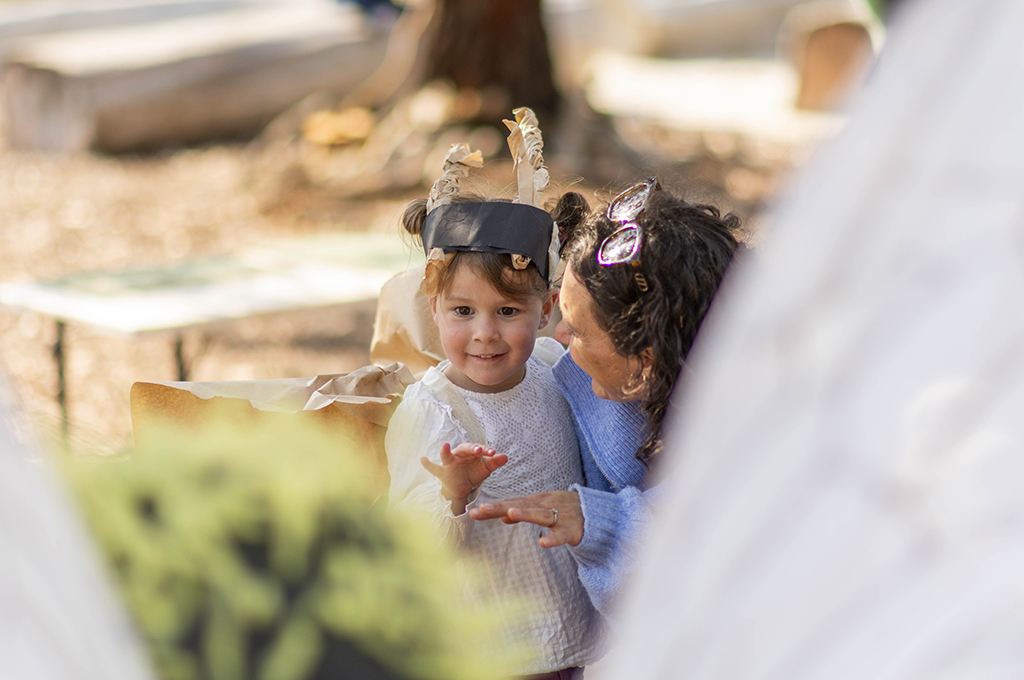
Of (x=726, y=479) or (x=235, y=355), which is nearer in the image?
(x=726, y=479)

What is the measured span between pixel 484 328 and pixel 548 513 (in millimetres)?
401

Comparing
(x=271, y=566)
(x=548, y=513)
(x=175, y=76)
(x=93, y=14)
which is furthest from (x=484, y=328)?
(x=93, y=14)

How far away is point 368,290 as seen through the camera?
12.0 feet

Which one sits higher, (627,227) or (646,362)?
(627,227)

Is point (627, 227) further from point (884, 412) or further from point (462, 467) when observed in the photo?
point (884, 412)

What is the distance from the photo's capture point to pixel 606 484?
1.78 m

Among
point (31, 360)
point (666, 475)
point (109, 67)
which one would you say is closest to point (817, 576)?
point (666, 475)

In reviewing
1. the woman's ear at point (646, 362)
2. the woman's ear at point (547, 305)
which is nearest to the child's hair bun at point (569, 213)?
the woman's ear at point (547, 305)

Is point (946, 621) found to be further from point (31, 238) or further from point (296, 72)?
point (296, 72)

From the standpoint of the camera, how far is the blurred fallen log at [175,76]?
8.08m

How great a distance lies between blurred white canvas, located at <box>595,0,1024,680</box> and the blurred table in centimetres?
270

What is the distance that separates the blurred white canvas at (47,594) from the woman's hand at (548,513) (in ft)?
3.02

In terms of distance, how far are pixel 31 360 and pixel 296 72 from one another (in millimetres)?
4968

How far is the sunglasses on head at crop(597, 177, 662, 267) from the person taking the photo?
5.14ft
